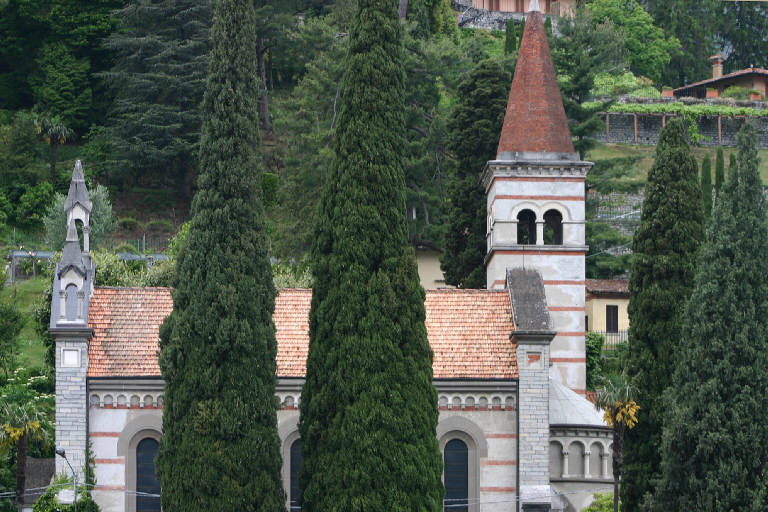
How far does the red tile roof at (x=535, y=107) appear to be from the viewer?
151 ft

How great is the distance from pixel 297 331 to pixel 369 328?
4872 mm

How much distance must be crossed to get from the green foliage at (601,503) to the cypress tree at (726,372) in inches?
160

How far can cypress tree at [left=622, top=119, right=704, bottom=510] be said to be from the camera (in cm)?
3578

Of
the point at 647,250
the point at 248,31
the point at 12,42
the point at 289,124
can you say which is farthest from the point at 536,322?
the point at 12,42

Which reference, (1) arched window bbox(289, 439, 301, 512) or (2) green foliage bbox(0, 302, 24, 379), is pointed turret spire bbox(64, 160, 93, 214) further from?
(2) green foliage bbox(0, 302, 24, 379)

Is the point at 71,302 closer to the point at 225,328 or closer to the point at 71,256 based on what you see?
the point at 71,256

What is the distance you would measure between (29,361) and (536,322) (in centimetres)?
2518

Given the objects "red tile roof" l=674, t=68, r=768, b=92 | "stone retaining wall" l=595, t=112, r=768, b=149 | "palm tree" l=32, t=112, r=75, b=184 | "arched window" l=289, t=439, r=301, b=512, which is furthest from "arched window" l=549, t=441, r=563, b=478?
"red tile roof" l=674, t=68, r=768, b=92

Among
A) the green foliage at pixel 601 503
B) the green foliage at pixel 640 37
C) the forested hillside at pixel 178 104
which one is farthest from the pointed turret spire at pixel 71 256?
the green foliage at pixel 640 37

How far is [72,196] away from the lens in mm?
35812

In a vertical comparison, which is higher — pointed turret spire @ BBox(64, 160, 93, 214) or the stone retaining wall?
the stone retaining wall

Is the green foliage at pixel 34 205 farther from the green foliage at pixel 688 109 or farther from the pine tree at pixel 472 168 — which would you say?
the green foliage at pixel 688 109

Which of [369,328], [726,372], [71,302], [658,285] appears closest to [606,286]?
[658,285]

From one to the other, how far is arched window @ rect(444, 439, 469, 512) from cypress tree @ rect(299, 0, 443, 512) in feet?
11.0
